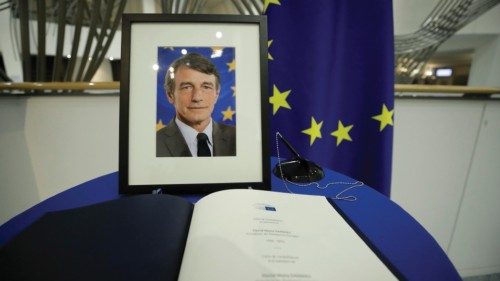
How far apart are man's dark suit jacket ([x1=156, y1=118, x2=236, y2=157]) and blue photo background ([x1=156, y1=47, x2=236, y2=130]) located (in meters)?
0.01

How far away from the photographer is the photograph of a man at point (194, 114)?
458 mm

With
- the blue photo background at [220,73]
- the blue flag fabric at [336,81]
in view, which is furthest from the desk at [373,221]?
the blue flag fabric at [336,81]

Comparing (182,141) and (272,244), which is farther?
(182,141)

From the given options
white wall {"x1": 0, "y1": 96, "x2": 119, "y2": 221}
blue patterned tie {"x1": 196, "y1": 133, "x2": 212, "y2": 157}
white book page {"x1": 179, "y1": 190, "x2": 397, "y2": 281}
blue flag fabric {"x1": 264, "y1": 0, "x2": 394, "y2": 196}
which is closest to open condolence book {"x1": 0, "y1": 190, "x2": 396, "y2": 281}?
white book page {"x1": 179, "y1": 190, "x2": 397, "y2": 281}

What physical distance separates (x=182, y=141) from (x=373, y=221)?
34cm

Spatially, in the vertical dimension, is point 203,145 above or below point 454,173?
above

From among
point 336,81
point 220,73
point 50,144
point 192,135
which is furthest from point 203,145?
point 50,144

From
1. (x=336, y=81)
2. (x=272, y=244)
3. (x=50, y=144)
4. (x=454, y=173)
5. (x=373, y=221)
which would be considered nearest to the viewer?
(x=272, y=244)

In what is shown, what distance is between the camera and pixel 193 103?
0.47 metres

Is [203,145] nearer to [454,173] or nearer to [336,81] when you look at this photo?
[336,81]

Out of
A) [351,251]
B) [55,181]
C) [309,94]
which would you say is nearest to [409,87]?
[309,94]

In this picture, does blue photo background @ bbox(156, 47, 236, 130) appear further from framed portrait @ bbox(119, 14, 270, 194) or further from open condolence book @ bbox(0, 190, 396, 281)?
open condolence book @ bbox(0, 190, 396, 281)

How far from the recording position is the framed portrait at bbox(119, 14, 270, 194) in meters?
0.44

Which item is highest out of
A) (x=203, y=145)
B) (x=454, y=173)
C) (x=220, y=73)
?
(x=220, y=73)
